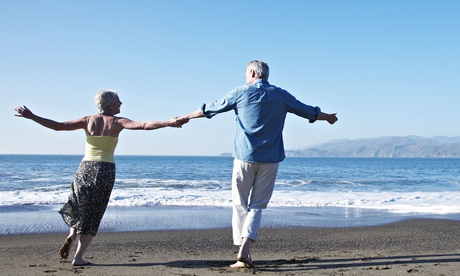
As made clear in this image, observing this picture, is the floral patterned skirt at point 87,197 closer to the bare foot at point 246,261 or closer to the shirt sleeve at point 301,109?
the bare foot at point 246,261

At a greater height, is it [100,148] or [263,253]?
[100,148]

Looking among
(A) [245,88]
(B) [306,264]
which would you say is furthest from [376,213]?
(A) [245,88]

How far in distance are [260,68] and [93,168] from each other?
73.1 inches

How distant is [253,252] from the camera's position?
5.87 metres

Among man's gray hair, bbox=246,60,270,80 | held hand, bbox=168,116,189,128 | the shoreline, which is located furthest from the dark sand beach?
man's gray hair, bbox=246,60,270,80

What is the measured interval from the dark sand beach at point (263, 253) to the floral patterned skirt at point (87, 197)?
16.1 inches

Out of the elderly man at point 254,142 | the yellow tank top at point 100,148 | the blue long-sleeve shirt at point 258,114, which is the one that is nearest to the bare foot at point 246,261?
the elderly man at point 254,142

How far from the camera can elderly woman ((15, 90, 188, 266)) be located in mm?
4738

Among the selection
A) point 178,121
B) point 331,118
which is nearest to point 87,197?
point 178,121

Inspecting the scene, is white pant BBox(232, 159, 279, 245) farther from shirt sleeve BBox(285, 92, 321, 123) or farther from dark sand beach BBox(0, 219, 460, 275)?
shirt sleeve BBox(285, 92, 321, 123)

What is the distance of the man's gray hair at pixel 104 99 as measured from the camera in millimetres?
4887

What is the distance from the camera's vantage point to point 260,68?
487 cm

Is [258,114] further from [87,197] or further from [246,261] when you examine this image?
[87,197]

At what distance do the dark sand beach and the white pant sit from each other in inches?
17.5
